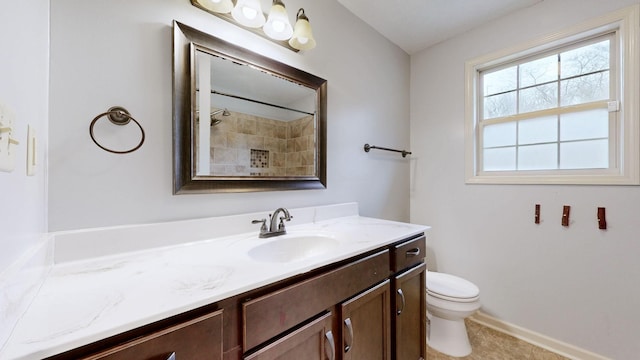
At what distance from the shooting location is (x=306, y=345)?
0.82 meters

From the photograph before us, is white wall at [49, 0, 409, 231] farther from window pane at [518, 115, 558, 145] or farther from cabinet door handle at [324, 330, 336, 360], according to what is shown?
window pane at [518, 115, 558, 145]

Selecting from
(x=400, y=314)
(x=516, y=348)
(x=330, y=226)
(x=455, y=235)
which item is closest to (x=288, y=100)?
(x=330, y=226)

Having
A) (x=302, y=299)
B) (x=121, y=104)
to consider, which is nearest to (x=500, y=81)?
(x=302, y=299)

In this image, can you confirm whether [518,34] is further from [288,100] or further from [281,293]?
[281,293]

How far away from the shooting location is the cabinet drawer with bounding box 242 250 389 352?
683 mm

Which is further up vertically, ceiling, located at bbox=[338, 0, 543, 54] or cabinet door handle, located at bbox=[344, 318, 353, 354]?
ceiling, located at bbox=[338, 0, 543, 54]

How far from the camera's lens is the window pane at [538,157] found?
1.74m

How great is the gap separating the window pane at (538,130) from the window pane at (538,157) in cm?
5

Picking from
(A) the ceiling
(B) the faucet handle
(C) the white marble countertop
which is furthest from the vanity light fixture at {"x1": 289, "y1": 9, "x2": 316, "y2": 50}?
(C) the white marble countertop

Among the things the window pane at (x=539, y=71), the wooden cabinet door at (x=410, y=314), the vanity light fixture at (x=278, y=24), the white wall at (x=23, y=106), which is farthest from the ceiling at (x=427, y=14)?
the wooden cabinet door at (x=410, y=314)

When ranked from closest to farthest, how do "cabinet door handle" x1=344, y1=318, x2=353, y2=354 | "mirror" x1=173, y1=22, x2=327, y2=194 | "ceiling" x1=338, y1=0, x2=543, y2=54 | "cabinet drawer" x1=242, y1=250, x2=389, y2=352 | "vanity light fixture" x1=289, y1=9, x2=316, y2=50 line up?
"cabinet drawer" x1=242, y1=250, x2=389, y2=352 < "cabinet door handle" x1=344, y1=318, x2=353, y2=354 < "mirror" x1=173, y1=22, x2=327, y2=194 < "vanity light fixture" x1=289, y1=9, x2=316, y2=50 < "ceiling" x1=338, y1=0, x2=543, y2=54

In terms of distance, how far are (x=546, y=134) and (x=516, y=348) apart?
1.52 meters

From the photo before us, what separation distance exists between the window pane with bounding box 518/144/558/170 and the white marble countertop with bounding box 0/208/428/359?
4.99ft

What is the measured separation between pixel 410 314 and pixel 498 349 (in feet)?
3.06
